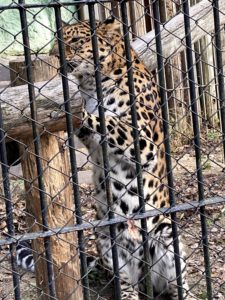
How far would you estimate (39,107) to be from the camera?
13.7 ft

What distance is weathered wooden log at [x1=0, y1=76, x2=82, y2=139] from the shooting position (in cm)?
410

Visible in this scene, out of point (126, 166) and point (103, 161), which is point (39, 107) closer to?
point (103, 161)

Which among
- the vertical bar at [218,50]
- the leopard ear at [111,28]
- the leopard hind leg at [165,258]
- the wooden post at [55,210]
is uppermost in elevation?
the vertical bar at [218,50]

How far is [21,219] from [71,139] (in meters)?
3.65

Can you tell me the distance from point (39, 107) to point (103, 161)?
0.51 m

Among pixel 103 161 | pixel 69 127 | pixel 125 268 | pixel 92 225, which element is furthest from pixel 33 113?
pixel 125 268

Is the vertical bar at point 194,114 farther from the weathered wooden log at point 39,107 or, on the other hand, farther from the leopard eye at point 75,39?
the leopard eye at point 75,39

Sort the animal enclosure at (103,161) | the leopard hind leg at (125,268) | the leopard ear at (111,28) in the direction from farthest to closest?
the leopard ear at (111,28)
the leopard hind leg at (125,268)
the animal enclosure at (103,161)

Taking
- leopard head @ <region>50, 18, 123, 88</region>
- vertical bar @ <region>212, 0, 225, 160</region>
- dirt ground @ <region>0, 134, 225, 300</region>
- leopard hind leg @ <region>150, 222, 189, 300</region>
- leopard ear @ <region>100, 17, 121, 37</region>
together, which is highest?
vertical bar @ <region>212, 0, 225, 160</region>

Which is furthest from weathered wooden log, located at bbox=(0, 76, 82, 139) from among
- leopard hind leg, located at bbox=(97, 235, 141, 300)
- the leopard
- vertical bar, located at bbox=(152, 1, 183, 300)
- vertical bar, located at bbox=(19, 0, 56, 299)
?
leopard hind leg, located at bbox=(97, 235, 141, 300)

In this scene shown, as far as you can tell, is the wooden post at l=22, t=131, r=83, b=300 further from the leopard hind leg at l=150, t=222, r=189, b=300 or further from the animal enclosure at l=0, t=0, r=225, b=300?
the leopard hind leg at l=150, t=222, r=189, b=300

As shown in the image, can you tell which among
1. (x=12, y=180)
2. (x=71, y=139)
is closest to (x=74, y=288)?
(x=71, y=139)

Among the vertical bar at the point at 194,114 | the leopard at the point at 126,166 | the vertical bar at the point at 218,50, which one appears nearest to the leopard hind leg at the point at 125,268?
the leopard at the point at 126,166

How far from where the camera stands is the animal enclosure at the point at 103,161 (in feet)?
12.5
